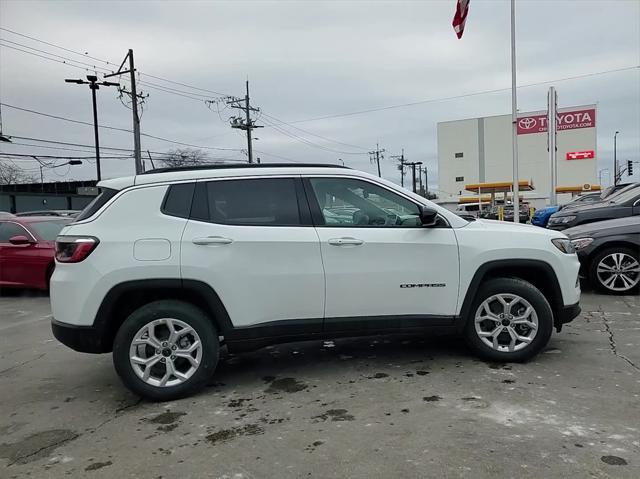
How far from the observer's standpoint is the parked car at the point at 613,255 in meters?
7.85

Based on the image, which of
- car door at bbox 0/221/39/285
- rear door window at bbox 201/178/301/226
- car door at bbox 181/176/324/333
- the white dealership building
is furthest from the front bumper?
the white dealership building

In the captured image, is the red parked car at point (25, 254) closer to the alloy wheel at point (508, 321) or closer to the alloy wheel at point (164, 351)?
the alloy wheel at point (164, 351)

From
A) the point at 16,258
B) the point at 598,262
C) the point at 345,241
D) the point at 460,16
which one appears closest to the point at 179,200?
the point at 345,241

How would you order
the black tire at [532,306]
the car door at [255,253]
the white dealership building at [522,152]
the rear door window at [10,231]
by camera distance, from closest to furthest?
the car door at [255,253] → the black tire at [532,306] → the rear door window at [10,231] → the white dealership building at [522,152]

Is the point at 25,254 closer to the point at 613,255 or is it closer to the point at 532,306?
the point at 532,306

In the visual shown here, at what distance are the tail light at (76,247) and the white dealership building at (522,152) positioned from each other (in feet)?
202

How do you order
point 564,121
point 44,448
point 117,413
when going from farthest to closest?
point 564,121 → point 117,413 → point 44,448

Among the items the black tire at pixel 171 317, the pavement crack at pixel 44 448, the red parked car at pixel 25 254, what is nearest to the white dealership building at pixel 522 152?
the red parked car at pixel 25 254

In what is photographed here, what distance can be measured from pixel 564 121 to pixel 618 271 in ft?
213

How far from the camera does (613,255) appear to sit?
7.91 m

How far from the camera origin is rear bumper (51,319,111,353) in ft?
13.7

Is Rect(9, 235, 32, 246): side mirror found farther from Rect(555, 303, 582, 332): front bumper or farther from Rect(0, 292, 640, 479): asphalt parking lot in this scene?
Rect(555, 303, 582, 332): front bumper

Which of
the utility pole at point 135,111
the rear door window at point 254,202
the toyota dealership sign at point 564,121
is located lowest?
the rear door window at point 254,202

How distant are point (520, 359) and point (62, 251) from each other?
4.03 m
